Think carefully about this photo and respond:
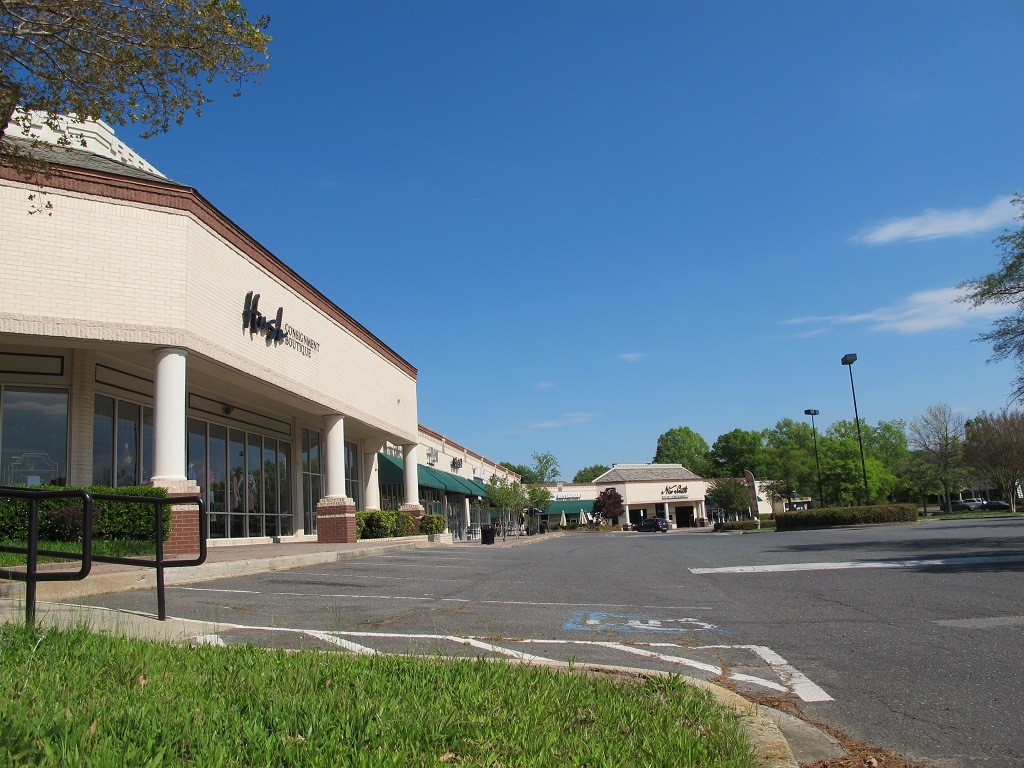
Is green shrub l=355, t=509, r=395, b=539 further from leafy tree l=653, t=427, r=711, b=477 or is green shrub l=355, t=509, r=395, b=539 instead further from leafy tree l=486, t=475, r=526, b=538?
leafy tree l=653, t=427, r=711, b=477

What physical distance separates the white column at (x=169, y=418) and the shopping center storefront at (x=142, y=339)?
27mm

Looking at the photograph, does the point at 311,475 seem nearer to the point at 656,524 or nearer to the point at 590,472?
the point at 656,524

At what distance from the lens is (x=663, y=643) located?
24.1 feet

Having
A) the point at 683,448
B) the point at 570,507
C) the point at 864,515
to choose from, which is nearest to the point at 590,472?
the point at 683,448

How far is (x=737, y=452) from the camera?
12912cm

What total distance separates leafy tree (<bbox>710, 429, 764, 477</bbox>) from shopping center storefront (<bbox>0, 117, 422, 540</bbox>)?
10923cm

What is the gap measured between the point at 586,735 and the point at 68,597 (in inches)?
331

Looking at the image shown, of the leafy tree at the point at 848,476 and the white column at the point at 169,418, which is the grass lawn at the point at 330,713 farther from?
the leafy tree at the point at 848,476

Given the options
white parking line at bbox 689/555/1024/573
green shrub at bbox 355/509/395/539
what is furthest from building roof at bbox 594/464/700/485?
white parking line at bbox 689/555/1024/573

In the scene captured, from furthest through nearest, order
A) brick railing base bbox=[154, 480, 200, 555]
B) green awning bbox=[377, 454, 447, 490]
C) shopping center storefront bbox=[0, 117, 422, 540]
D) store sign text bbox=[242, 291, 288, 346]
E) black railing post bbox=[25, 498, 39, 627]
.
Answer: green awning bbox=[377, 454, 447, 490], store sign text bbox=[242, 291, 288, 346], brick railing base bbox=[154, 480, 200, 555], shopping center storefront bbox=[0, 117, 422, 540], black railing post bbox=[25, 498, 39, 627]

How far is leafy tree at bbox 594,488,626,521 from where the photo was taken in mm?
82625

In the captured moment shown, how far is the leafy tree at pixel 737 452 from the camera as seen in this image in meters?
126

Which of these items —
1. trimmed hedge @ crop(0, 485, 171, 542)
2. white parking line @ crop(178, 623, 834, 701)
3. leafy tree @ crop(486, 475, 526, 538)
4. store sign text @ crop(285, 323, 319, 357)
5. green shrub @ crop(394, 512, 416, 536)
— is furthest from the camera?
leafy tree @ crop(486, 475, 526, 538)

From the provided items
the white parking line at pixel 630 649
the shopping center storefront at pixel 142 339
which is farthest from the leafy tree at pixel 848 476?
the white parking line at pixel 630 649
